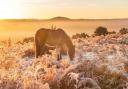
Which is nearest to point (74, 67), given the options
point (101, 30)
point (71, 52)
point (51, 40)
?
point (71, 52)

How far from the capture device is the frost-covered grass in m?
2.16

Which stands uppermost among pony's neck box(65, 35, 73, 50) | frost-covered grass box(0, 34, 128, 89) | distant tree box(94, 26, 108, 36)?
distant tree box(94, 26, 108, 36)

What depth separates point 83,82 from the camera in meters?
2.18

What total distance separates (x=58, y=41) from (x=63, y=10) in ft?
0.68

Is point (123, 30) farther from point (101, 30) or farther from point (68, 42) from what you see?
point (68, 42)

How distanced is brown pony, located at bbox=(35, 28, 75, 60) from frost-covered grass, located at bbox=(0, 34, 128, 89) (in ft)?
0.13

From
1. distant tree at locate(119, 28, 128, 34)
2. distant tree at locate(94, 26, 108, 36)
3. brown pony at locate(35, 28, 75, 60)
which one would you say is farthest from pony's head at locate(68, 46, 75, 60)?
distant tree at locate(119, 28, 128, 34)

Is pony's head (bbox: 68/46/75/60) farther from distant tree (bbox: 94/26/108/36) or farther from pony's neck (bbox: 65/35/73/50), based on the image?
distant tree (bbox: 94/26/108/36)

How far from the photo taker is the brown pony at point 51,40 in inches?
93.0

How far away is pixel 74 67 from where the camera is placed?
7.35 feet

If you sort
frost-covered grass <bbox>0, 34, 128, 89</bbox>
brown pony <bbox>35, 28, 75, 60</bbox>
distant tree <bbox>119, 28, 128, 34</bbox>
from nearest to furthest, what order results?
frost-covered grass <bbox>0, 34, 128, 89</bbox>, brown pony <bbox>35, 28, 75, 60</bbox>, distant tree <bbox>119, 28, 128, 34</bbox>

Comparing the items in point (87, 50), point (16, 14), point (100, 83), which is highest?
point (16, 14)

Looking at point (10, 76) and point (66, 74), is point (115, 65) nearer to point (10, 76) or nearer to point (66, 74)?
point (66, 74)

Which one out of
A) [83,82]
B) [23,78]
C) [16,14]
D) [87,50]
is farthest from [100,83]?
[16,14]
